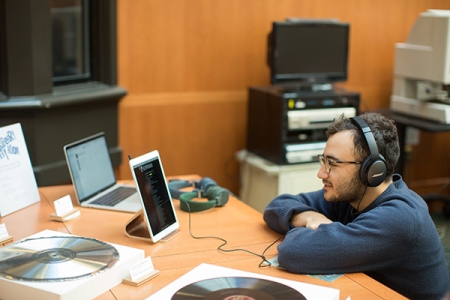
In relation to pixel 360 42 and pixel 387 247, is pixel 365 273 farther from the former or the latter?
pixel 360 42

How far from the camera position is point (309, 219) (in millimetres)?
1944

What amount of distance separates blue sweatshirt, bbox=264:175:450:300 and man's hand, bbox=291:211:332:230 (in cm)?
9

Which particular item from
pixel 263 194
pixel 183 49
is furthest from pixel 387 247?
pixel 183 49

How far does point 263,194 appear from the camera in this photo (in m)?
3.77

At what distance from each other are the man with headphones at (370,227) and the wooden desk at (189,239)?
6 centimetres

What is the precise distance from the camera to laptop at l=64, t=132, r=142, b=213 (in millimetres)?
2271

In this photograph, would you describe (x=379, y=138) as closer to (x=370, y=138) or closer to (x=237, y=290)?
(x=370, y=138)

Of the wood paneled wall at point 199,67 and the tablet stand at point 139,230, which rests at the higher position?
the wood paneled wall at point 199,67

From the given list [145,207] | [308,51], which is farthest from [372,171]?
[308,51]

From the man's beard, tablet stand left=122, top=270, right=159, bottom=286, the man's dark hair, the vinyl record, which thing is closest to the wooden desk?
tablet stand left=122, top=270, right=159, bottom=286

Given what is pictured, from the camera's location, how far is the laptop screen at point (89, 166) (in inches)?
90.0

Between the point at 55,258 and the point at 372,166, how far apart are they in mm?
925

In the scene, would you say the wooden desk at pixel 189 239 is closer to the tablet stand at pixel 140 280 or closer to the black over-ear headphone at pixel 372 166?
the tablet stand at pixel 140 280

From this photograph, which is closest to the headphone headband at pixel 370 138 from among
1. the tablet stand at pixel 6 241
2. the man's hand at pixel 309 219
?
the man's hand at pixel 309 219
